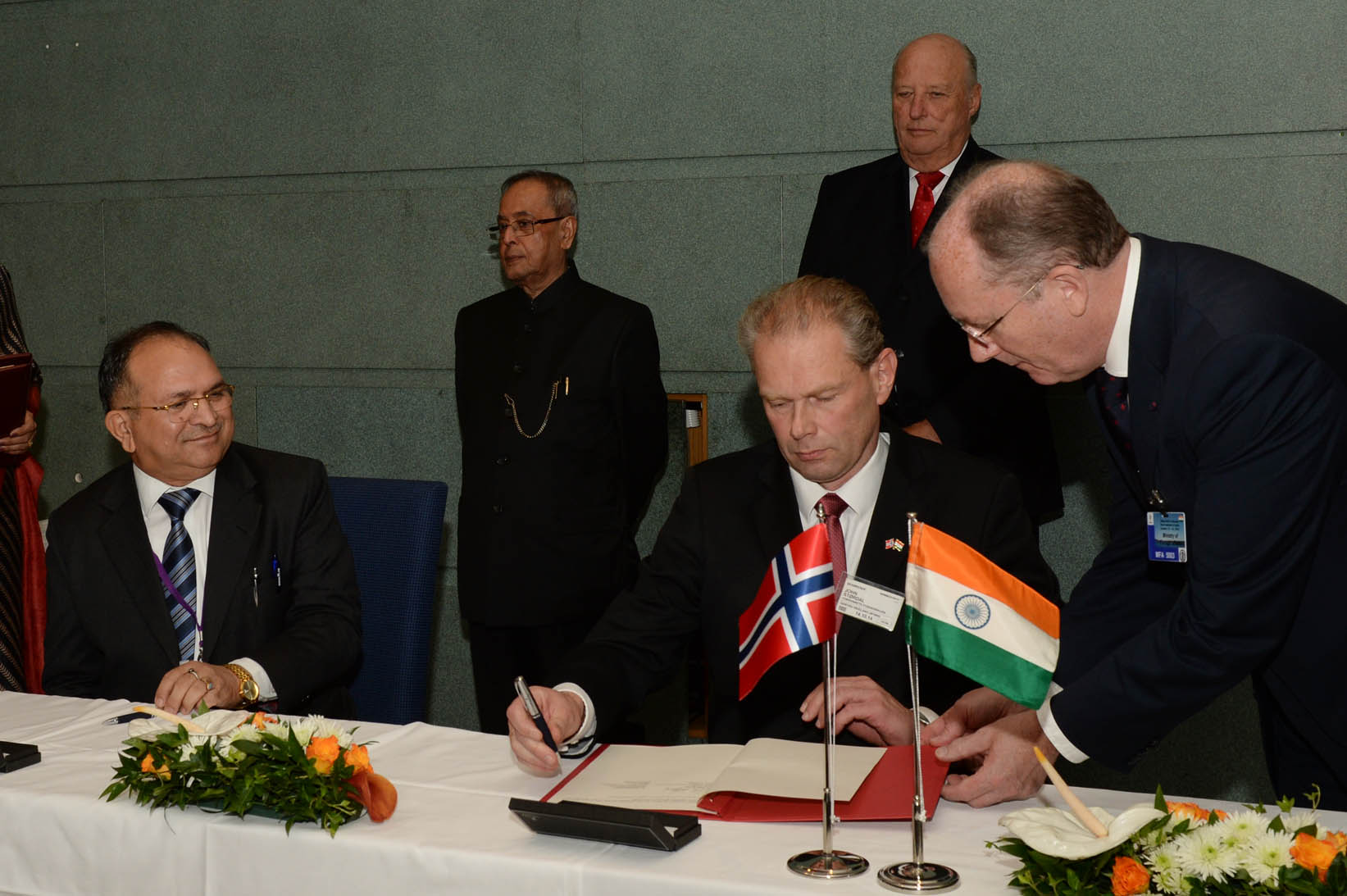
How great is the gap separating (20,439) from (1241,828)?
10.9 ft

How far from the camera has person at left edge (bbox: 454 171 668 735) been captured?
4.14 meters

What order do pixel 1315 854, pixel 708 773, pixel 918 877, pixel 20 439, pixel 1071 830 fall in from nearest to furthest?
pixel 1315 854 → pixel 1071 830 → pixel 918 877 → pixel 708 773 → pixel 20 439

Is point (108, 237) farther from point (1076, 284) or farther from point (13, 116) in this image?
point (1076, 284)

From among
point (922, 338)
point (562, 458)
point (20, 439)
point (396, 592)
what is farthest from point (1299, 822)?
point (20, 439)

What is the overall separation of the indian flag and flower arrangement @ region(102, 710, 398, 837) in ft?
2.70

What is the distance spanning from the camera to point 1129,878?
1.50 m

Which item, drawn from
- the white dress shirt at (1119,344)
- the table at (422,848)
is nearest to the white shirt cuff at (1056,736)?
the white dress shirt at (1119,344)

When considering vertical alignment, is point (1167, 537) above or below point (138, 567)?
above

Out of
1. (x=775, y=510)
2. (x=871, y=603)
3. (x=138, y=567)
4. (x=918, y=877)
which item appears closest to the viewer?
(x=918, y=877)

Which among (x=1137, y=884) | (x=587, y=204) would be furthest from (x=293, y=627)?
(x=587, y=204)

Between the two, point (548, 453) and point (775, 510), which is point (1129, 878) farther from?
point (548, 453)

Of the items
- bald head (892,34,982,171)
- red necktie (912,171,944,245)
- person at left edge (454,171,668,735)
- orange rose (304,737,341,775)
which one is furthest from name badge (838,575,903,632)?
person at left edge (454,171,668,735)

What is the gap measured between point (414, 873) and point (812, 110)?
324 centimetres

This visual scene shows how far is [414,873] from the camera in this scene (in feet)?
6.09
